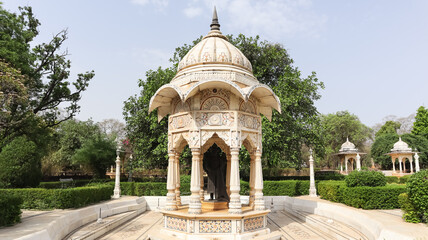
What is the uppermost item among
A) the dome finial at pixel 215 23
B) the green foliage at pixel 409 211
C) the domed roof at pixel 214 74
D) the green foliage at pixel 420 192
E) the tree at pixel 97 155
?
the dome finial at pixel 215 23

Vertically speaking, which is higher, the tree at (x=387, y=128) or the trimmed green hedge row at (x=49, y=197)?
the tree at (x=387, y=128)

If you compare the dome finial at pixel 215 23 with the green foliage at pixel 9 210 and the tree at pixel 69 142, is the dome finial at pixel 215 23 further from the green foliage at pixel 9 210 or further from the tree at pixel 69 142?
the tree at pixel 69 142

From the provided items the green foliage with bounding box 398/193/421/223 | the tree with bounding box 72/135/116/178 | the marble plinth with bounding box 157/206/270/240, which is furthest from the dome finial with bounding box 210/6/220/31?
the tree with bounding box 72/135/116/178

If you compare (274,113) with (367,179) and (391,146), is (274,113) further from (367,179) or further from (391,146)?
(391,146)

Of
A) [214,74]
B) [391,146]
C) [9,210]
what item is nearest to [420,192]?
[214,74]

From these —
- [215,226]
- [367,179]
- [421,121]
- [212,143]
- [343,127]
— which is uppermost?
[421,121]

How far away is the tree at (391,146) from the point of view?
1523 inches

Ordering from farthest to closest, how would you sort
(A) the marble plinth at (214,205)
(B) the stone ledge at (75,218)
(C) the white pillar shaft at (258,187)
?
(A) the marble plinth at (214,205) < (C) the white pillar shaft at (258,187) < (B) the stone ledge at (75,218)

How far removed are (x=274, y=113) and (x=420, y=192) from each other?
354 inches

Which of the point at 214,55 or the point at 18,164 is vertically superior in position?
the point at 214,55

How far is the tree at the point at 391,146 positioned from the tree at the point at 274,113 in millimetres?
28010

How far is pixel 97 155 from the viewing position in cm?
2634

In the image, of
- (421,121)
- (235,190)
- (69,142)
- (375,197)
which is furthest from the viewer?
A: (421,121)

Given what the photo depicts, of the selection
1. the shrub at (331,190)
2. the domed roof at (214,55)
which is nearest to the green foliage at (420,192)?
the domed roof at (214,55)
